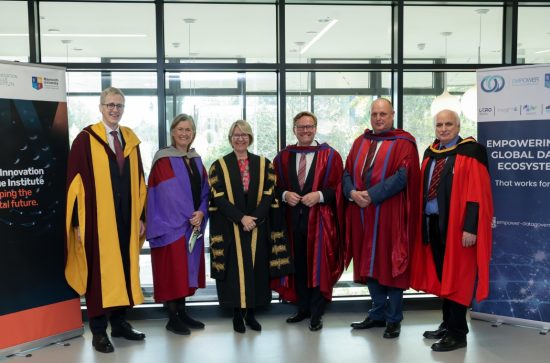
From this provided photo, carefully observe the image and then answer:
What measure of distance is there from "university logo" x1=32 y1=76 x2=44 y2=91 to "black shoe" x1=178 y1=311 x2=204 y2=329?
78.0 inches

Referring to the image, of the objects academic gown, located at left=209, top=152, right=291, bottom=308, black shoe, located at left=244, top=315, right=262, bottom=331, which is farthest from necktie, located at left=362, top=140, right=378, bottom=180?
black shoe, located at left=244, top=315, right=262, bottom=331

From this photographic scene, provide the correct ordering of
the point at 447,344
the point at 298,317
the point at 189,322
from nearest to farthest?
1. the point at 447,344
2. the point at 189,322
3. the point at 298,317

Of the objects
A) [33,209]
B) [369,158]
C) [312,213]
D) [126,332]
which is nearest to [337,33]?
[369,158]

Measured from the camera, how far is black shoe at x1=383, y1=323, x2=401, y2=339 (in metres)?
4.04

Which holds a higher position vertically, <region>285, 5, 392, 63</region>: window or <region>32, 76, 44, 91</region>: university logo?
<region>285, 5, 392, 63</region>: window

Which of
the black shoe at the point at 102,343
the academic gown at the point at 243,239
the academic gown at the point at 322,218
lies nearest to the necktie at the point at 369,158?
the academic gown at the point at 322,218

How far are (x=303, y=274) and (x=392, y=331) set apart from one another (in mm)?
791

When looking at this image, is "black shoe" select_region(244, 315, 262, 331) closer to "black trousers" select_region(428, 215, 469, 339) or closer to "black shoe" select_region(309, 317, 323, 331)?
"black shoe" select_region(309, 317, 323, 331)

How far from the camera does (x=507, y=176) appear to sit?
4.26 m

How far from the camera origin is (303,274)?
4320mm

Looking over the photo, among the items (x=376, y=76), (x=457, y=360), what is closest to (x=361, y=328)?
(x=457, y=360)

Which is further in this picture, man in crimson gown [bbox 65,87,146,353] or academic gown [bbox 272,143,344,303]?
academic gown [bbox 272,143,344,303]

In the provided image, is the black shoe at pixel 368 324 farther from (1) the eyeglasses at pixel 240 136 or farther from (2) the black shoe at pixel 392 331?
(1) the eyeglasses at pixel 240 136

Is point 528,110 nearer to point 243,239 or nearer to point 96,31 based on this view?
point 243,239
